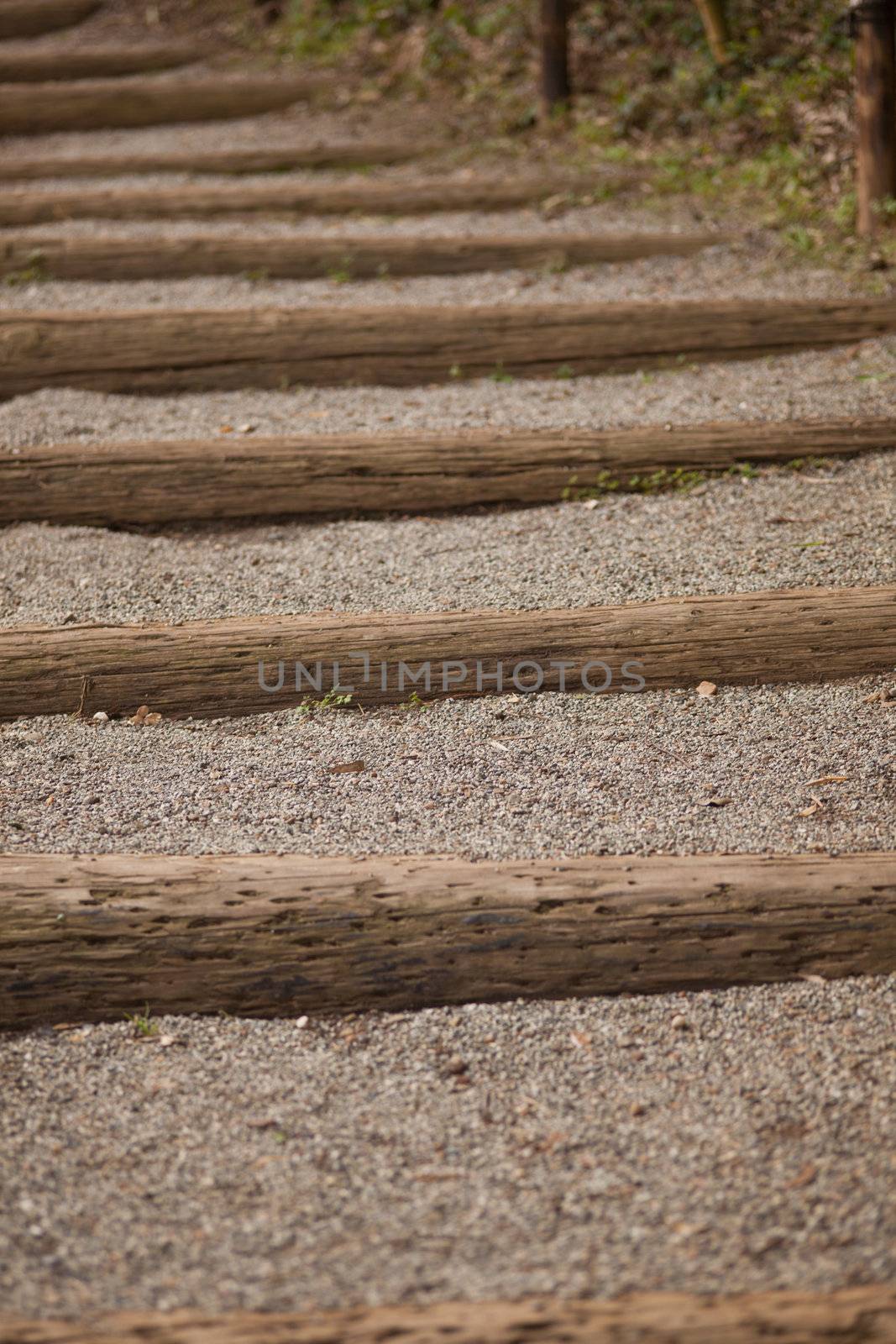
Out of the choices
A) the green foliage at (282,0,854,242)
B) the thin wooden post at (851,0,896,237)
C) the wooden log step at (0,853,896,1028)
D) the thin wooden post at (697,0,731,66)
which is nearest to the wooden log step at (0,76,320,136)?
the green foliage at (282,0,854,242)

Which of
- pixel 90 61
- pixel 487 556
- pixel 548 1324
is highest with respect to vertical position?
pixel 90 61

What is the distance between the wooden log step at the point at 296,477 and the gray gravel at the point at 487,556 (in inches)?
2.1

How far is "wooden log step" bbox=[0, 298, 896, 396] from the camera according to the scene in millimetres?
3836

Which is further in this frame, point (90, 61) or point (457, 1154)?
point (90, 61)

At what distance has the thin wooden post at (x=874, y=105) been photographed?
156 inches

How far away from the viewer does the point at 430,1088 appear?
71.7 inches

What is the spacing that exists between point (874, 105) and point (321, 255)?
2108mm

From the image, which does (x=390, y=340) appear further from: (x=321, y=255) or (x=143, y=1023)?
(x=143, y=1023)

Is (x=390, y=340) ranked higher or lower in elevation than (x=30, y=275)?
lower

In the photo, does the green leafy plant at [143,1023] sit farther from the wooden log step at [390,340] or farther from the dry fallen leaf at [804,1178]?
the wooden log step at [390,340]

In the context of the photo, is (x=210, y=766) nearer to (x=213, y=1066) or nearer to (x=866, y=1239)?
(x=213, y=1066)

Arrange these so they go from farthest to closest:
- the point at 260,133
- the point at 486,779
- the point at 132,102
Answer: the point at 132,102 < the point at 260,133 < the point at 486,779

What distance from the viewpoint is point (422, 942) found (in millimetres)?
1972

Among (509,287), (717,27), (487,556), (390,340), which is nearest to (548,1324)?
(487,556)
